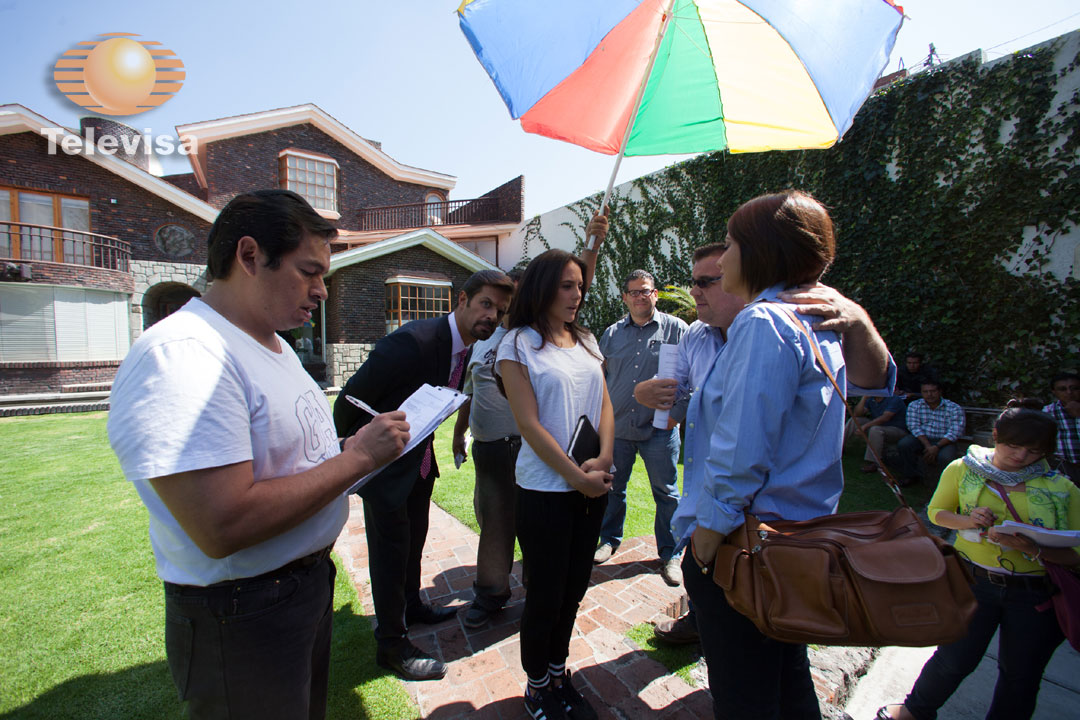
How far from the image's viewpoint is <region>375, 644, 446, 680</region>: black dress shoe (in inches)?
96.1

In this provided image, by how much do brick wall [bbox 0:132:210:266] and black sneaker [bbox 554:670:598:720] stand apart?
1850cm

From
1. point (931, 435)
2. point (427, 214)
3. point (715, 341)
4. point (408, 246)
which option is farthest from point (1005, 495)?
point (427, 214)

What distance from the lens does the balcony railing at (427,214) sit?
2017cm

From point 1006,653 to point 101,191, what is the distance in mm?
21536

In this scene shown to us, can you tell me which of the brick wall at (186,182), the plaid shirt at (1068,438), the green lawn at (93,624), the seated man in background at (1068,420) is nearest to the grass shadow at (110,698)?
the green lawn at (93,624)

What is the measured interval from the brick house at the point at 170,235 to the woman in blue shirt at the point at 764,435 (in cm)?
1588

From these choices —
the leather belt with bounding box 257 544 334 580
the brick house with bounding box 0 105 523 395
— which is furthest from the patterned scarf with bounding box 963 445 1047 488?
the brick house with bounding box 0 105 523 395

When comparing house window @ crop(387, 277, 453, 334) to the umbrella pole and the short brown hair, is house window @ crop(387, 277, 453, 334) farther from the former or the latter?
the short brown hair

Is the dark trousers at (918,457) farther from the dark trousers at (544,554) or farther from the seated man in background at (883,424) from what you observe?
the dark trousers at (544,554)

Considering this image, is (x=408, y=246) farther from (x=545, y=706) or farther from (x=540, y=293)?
(x=545, y=706)

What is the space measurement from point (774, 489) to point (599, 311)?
41.8 ft

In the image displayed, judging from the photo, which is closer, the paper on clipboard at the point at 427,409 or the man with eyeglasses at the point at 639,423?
the paper on clipboard at the point at 427,409

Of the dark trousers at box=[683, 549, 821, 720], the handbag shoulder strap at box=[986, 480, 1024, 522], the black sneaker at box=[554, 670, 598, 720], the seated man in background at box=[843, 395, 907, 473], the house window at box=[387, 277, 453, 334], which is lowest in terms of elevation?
the black sneaker at box=[554, 670, 598, 720]

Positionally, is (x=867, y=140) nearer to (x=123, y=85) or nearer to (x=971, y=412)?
(x=971, y=412)
